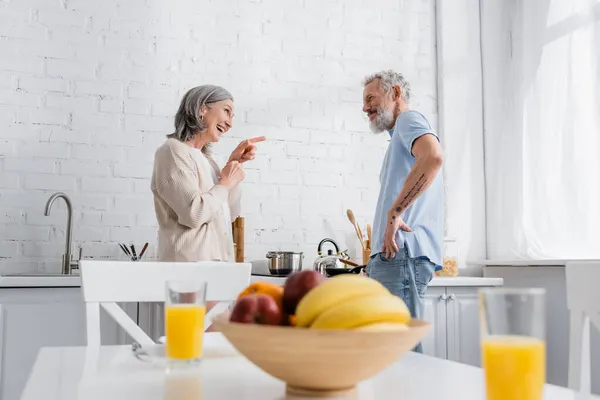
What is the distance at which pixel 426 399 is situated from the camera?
0.78 meters

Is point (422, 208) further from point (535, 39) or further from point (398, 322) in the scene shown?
point (398, 322)

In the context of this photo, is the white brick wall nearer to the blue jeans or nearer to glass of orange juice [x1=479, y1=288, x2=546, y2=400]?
the blue jeans

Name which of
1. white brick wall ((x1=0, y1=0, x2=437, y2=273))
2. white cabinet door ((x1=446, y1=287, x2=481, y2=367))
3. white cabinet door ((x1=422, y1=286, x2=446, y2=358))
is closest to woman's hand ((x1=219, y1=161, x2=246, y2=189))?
white brick wall ((x1=0, y1=0, x2=437, y2=273))

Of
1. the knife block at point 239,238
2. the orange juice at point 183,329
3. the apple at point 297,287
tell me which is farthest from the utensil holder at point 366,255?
the apple at point 297,287

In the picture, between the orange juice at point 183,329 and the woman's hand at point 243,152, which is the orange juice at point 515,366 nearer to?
the orange juice at point 183,329

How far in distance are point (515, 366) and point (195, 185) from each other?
183 centimetres

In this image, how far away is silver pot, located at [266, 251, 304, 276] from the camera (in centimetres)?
290

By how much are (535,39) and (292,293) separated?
9.94ft

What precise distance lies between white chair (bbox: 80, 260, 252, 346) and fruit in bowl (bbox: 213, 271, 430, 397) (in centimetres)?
80

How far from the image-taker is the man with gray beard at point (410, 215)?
2.29m

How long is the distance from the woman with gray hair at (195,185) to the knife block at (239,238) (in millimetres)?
608

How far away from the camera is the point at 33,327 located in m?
2.49

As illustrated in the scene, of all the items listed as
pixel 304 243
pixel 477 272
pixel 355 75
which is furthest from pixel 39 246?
pixel 477 272

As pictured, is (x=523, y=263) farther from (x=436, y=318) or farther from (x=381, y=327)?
(x=381, y=327)
